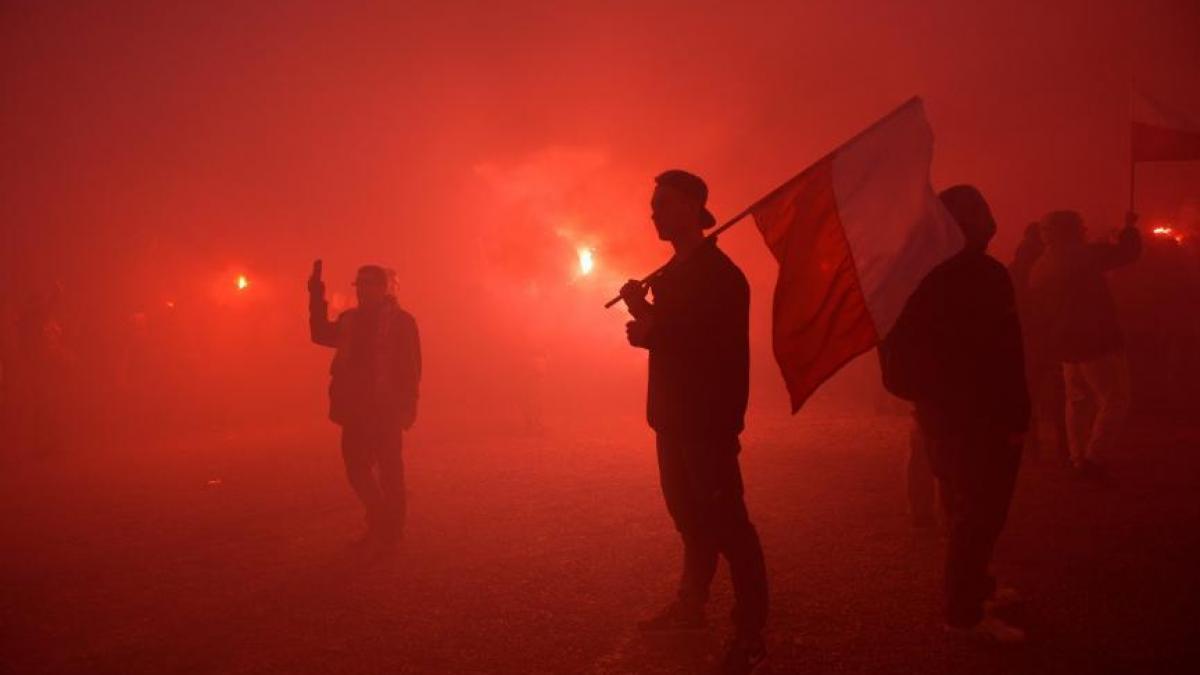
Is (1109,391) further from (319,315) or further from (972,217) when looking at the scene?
(319,315)

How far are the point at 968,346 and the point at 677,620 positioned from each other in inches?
78.7

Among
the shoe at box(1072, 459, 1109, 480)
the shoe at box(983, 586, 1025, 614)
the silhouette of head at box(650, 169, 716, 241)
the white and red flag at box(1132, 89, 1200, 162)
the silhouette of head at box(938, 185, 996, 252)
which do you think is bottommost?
the shoe at box(983, 586, 1025, 614)

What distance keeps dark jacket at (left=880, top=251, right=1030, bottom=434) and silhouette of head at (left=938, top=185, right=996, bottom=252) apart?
0.08m

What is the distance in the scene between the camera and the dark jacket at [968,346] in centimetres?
298

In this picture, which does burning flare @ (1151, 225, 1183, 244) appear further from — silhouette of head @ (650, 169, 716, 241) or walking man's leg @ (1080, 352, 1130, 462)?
silhouette of head @ (650, 169, 716, 241)

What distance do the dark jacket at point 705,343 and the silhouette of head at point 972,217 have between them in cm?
110

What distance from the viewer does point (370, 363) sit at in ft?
17.9

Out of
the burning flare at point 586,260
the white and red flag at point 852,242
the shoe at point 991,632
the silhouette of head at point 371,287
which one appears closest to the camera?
the white and red flag at point 852,242

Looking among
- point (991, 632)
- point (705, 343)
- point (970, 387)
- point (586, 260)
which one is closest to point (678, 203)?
point (705, 343)

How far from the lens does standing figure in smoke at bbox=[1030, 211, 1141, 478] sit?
527 cm

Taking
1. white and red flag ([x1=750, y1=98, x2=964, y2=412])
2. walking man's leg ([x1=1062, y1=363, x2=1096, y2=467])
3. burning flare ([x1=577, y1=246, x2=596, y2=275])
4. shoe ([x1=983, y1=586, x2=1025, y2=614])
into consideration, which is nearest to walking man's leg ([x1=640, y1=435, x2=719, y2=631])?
white and red flag ([x1=750, y1=98, x2=964, y2=412])

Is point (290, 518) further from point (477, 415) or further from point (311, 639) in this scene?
point (477, 415)

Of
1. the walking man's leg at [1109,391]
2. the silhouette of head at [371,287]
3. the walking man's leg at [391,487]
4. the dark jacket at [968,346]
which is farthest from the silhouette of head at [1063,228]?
the walking man's leg at [391,487]

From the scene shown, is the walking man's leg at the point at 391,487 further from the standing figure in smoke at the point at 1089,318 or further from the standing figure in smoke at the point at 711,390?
the standing figure in smoke at the point at 1089,318
